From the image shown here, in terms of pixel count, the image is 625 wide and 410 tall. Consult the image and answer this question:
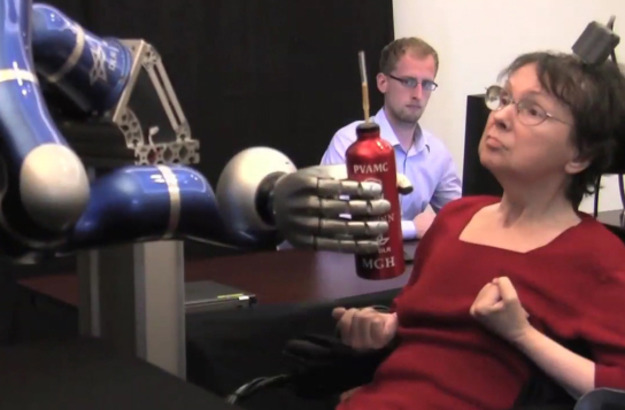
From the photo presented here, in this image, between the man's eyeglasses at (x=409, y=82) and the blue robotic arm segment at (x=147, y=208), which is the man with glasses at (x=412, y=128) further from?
the blue robotic arm segment at (x=147, y=208)

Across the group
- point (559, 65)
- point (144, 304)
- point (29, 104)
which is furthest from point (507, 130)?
point (29, 104)

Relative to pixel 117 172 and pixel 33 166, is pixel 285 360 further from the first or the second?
pixel 33 166

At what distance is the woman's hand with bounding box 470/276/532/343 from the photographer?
1.28 meters

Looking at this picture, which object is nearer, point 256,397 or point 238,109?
point 256,397

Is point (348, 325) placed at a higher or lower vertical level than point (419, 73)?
lower

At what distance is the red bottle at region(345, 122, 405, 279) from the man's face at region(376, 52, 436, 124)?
1.52 metres

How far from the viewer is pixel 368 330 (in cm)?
148

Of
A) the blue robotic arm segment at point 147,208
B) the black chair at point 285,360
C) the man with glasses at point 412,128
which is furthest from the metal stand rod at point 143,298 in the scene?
the man with glasses at point 412,128

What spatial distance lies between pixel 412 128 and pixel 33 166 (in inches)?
85.2

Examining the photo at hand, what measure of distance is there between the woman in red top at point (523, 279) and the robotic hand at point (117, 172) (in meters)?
0.31

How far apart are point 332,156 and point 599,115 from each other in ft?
4.57

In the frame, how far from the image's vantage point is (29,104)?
85 cm

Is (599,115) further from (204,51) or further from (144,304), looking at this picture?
(204,51)

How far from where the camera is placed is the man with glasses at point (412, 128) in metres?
2.79
